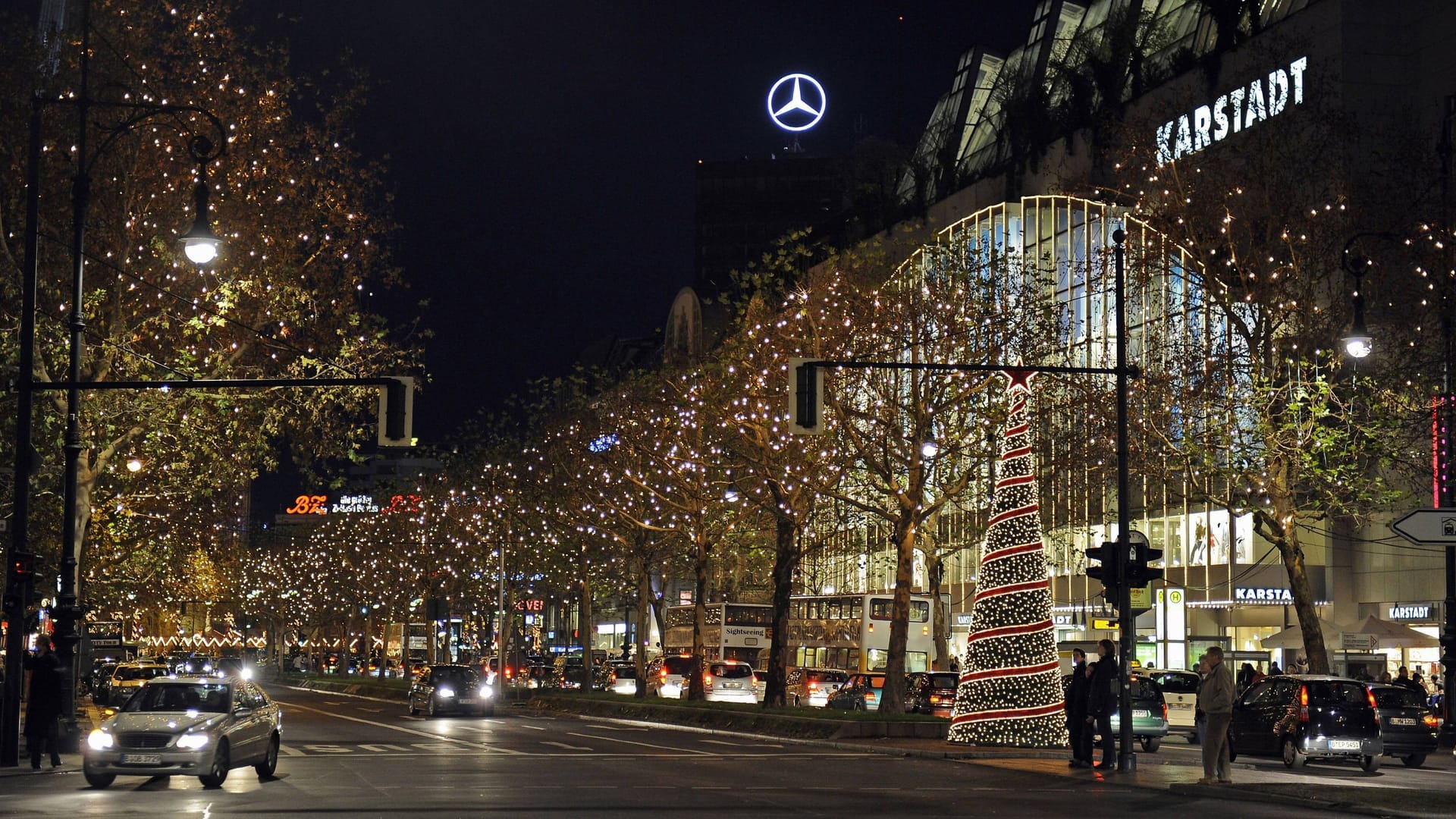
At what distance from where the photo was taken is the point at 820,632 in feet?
200

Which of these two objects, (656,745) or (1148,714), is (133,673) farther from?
(1148,714)

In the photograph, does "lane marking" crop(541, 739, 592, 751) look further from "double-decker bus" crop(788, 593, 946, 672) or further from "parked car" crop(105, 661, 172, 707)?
"parked car" crop(105, 661, 172, 707)

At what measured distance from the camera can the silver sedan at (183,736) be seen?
21594 millimetres

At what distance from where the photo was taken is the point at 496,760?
1056 inches

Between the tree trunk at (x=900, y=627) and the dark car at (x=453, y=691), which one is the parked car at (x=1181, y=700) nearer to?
the tree trunk at (x=900, y=627)

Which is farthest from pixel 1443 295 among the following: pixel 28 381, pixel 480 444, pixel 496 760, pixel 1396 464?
pixel 480 444

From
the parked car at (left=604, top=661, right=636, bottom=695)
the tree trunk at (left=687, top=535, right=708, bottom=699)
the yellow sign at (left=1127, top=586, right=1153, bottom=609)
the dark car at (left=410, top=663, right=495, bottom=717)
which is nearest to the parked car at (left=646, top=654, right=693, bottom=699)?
the tree trunk at (left=687, top=535, right=708, bottom=699)

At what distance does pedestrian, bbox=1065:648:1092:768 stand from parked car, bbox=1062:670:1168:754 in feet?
24.5

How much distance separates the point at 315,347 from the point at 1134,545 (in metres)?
16.6

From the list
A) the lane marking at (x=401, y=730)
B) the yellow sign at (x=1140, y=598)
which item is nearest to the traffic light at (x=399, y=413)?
the lane marking at (x=401, y=730)

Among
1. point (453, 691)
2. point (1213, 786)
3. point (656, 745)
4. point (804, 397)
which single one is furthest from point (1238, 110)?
point (1213, 786)

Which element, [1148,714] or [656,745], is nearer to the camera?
[656,745]

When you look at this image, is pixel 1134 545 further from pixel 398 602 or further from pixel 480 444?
pixel 398 602

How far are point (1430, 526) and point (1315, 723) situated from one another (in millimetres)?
11862
